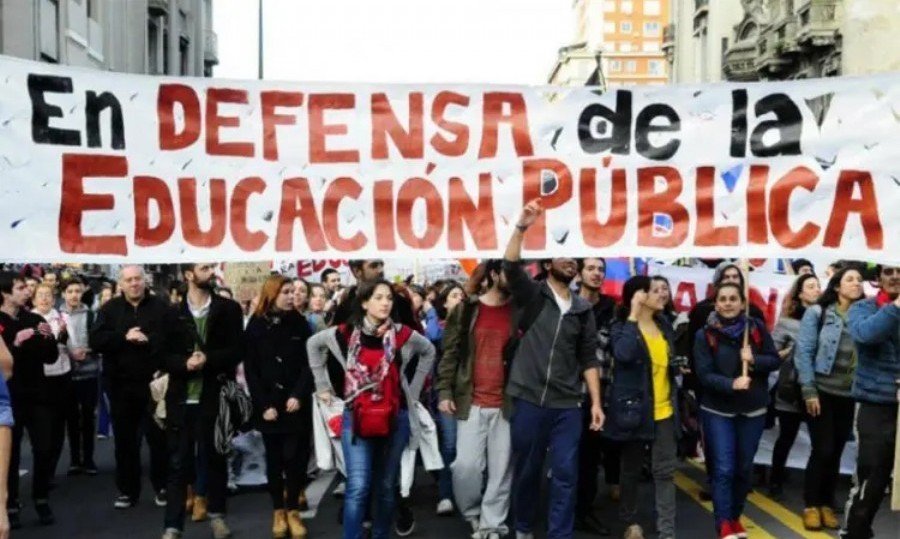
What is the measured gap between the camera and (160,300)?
30.6 feet

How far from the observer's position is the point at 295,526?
804 centimetres

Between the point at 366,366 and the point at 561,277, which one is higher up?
the point at 561,277

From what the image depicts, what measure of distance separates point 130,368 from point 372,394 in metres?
2.96

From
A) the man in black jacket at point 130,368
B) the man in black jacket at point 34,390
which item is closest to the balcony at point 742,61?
the man in black jacket at point 130,368

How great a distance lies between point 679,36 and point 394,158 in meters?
57.9

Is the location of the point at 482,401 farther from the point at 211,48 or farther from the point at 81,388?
the point at 211,48

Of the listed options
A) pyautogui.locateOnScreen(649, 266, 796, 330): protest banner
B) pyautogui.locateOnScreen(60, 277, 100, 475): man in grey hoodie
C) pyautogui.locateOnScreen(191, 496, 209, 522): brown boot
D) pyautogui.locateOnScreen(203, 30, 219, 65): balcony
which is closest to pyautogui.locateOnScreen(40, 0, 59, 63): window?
pyautogui.locateOnScreen(60, 277, 100, 475): man in grey hoodie

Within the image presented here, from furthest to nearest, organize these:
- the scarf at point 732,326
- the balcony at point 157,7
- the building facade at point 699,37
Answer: the building facade at point 699,37
the balcony at point 157,7
the scarf at point 732,326

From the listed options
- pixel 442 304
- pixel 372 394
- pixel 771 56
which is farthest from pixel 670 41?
pixel 372 394

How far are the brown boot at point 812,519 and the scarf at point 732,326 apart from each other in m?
1.39

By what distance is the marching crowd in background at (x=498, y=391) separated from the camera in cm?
718

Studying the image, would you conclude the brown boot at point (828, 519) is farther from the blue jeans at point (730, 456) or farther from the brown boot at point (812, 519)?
the blue jeans at point (730, 456)

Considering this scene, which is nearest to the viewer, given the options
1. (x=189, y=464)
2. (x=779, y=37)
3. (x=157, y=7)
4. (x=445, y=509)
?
(x=189, y=464)

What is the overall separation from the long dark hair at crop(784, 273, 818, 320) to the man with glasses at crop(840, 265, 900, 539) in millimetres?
2151
